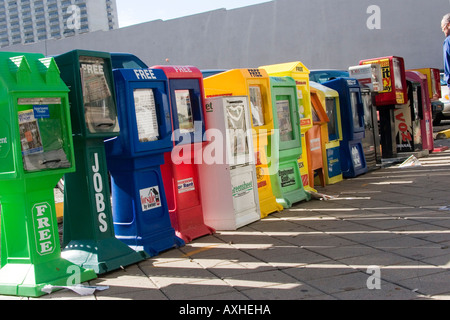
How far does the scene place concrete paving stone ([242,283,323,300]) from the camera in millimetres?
3771

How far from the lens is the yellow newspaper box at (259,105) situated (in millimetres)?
6664

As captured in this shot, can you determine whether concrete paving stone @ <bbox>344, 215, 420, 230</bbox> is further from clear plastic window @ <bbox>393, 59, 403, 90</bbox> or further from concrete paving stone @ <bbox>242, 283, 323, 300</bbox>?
clear plastic window @ <bbox>393, 59, 403, 90</bbox>

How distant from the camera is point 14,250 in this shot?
436cm

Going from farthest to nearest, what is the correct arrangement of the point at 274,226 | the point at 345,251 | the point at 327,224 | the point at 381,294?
the point at 274,226
the point at 327,224
the point at 345,251
the point at 381,294

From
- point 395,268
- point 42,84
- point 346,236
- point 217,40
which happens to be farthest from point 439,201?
point 217,40

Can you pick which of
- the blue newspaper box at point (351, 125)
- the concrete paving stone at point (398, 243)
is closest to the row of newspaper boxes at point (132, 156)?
the blue newspaper box at point (351, 125)

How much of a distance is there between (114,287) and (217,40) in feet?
75.4

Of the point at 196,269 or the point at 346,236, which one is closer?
the point at 196,269

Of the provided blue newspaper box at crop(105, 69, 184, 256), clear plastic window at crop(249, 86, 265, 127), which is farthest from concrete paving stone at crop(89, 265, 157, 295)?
clear plastic window at crop(249, 86, 265, 127)

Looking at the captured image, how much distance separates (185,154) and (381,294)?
9.38ft

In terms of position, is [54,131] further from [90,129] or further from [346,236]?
[346,236]

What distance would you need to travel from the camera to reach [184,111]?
597 cm

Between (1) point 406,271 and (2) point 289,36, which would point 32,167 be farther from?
(2) point 289,36

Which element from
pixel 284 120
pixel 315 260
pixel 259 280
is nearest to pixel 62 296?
pixel 259 280
